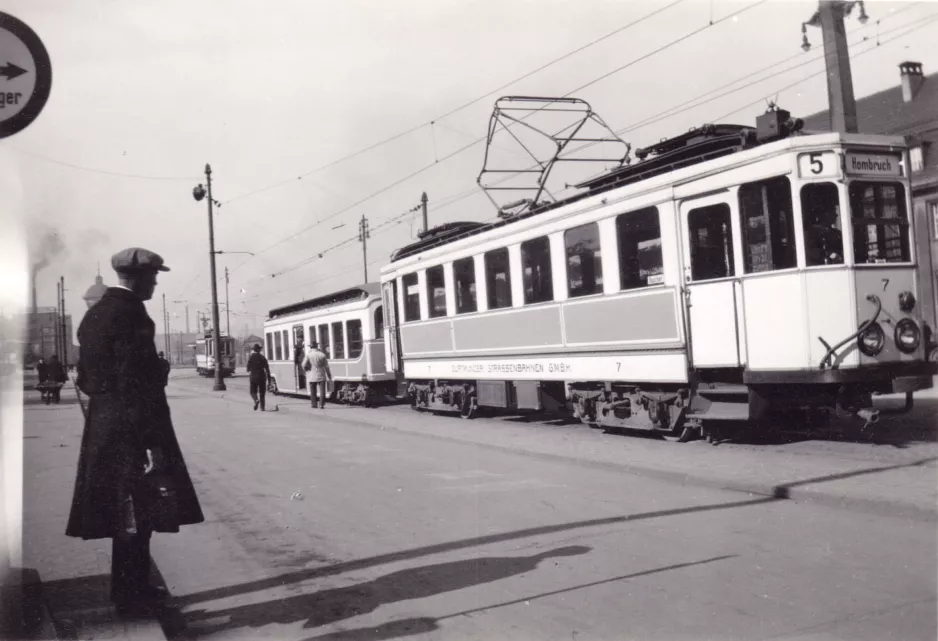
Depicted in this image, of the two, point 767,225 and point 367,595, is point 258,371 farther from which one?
point 367,595

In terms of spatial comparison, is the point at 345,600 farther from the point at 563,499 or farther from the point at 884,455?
the point at 884,455

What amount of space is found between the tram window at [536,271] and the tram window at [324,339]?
1299 centimetres

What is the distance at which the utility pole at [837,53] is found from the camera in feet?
45.0

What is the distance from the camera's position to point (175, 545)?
23.4 ft

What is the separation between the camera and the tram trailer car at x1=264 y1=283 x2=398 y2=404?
23.6 meters

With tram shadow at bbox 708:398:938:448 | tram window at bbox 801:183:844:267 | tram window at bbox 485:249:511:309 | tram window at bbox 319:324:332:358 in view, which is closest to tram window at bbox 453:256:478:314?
tram window at bbox 485:249:511:309

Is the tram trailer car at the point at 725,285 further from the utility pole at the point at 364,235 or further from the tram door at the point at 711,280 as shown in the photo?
the utility pole at the point at 364,235

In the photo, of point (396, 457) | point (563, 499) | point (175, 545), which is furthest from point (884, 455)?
point (175, 545)

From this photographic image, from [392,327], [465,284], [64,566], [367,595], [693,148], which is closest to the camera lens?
[367,595]

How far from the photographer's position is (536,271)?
1442 cm

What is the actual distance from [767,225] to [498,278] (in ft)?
20.6

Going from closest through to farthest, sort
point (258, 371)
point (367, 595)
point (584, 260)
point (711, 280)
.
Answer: point (367, 595), point (711, 280), point (584, 260), point (258, 371)

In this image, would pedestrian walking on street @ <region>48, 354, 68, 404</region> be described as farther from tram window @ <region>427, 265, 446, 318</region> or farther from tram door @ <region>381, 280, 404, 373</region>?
tram window @ <region>427, 265, 446, 318</region>

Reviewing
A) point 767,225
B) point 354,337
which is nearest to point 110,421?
point 767,225
